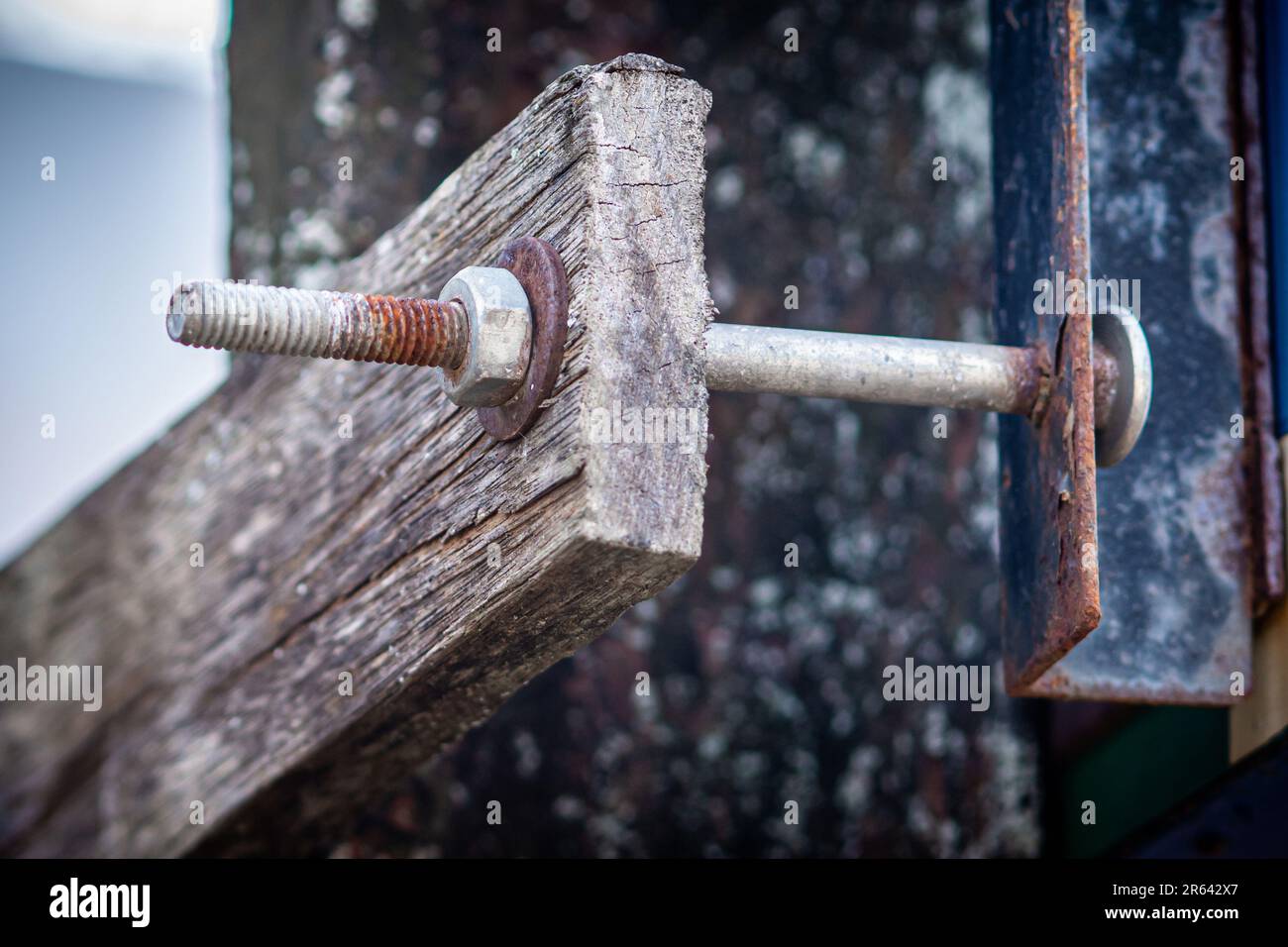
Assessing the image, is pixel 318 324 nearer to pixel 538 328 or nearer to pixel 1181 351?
pixel 538 328

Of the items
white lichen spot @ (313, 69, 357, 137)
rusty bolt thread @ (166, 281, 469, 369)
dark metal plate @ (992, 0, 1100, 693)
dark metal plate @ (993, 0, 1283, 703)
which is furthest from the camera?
white lichen spot @ (313, 69, 357, 137)

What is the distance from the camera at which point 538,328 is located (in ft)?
3.36

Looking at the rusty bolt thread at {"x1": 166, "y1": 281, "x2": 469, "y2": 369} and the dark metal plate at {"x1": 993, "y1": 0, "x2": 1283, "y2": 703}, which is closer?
the rusty bolt thread at {"x1": 166, "y1": 281, "x2": 469, "y2": 369}

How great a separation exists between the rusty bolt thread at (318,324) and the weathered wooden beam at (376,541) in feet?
0.35

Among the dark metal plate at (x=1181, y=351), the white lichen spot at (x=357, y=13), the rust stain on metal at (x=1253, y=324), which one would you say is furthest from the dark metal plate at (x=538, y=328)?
the white lichen spot at (x=357, y=13)

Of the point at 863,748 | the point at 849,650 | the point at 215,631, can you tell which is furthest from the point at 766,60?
the point at 215,631

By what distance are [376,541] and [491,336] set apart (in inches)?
14.8

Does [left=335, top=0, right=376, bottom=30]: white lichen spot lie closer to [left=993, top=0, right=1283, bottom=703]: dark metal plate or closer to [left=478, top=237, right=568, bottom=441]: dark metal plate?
[left=993, top=0, right=1283, bottom=703]: dark metal plate

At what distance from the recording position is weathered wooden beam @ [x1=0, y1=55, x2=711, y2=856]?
1.00 metres

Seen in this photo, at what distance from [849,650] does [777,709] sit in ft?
0.48

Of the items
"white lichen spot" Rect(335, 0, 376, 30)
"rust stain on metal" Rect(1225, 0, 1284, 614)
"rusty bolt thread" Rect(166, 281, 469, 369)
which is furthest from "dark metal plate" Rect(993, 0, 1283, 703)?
"white lichen spot" Rect(335, 0, 376, 30)

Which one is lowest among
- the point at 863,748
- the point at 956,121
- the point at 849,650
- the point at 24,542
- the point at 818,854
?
the point at 818,854
